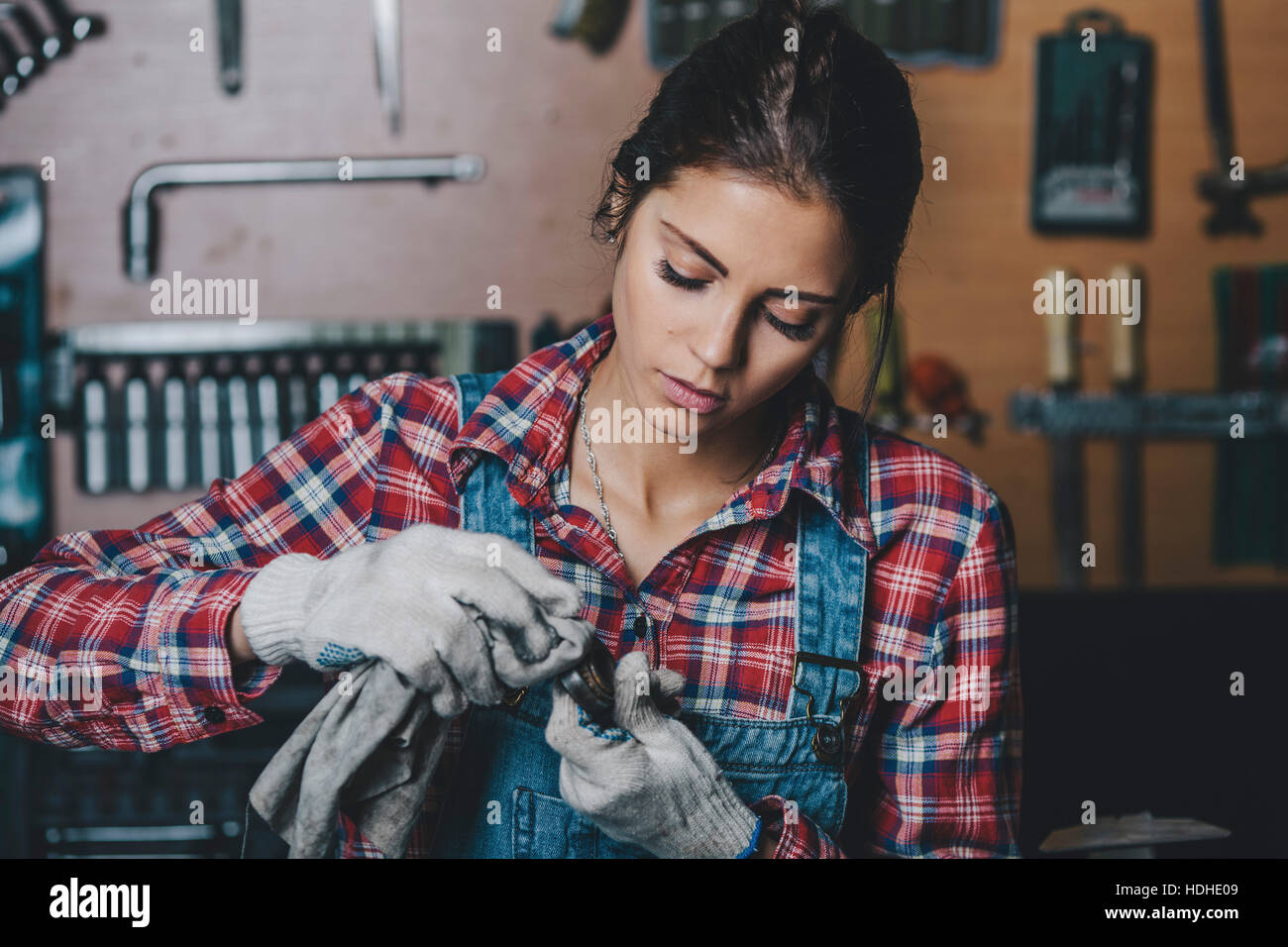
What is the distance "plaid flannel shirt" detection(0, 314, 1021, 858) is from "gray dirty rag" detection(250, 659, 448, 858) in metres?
0.12

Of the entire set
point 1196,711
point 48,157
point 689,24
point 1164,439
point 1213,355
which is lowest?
point 1196,711

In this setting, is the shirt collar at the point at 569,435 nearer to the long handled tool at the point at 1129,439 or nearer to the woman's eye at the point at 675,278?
the woman's eye at the point at 675,278

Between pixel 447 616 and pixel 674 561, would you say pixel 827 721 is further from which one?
pixel 447 616

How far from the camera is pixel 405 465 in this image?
116 centimetres

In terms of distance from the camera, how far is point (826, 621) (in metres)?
1.13

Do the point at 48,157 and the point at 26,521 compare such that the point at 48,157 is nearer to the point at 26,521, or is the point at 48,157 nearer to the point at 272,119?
the point at 272,119

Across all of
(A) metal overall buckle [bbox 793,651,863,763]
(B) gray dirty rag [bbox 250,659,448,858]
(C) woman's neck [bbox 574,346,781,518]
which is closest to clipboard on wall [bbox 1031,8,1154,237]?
(C) woman's neck [bbox 574,346,781,518]

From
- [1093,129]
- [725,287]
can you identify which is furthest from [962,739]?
[1093,129]

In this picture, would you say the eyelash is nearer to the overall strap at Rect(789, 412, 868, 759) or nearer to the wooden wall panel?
the overall strap at Rect(789, 412, 868, 759)

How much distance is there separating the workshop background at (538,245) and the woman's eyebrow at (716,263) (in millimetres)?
1230

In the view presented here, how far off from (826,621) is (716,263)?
0.40 metres

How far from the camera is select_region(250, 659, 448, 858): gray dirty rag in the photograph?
2.98 feet
